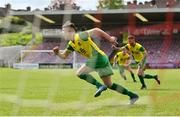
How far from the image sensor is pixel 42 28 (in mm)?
10805

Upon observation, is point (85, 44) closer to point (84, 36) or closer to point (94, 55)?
point (84, 36)

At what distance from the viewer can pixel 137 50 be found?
1559 cm

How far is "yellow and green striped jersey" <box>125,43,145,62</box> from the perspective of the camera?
50.2ft

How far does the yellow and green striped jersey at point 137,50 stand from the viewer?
15300 mm

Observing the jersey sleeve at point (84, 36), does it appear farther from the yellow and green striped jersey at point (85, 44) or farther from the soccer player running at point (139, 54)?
Answer: the soccer player running at point (139, 54)

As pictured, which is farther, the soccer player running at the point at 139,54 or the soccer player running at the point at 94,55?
the soccer player running at the point at 139,54

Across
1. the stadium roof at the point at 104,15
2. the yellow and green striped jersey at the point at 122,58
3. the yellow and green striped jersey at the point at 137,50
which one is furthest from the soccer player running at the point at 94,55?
the yellow and green striped jersey at the point at 122,58

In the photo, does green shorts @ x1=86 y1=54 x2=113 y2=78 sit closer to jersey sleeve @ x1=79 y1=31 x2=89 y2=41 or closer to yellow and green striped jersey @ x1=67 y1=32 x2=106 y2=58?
yellow and green striped jersey @ x1=67 y1=32 x2=106 y2=58

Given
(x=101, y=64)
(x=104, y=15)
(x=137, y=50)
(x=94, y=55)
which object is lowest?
(x=137, y=50)

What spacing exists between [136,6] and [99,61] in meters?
2.21

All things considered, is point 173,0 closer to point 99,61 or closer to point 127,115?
point 99,61

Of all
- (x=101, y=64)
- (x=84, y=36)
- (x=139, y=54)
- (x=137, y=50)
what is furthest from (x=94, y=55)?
(x=139, y=54)

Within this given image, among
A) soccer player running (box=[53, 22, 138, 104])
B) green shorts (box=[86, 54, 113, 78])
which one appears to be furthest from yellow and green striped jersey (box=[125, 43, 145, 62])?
green shorts (box=[86, 54, 113, 78])

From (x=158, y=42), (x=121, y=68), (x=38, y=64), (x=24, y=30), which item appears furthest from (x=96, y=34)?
(x=38, y=64)
